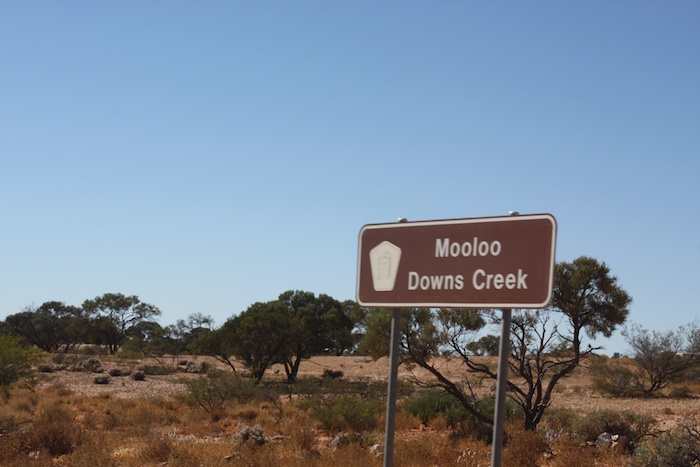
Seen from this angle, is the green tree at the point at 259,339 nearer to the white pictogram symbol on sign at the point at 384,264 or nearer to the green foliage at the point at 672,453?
the green foliage at the point at 672,453

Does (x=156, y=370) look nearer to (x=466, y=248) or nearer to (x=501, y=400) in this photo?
(x=466, y=248)

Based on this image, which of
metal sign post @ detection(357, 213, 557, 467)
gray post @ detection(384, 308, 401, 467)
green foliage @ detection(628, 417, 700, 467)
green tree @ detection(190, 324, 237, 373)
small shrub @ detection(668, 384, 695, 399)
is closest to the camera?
metal sign post @ detection(357, 213, 557, 467)

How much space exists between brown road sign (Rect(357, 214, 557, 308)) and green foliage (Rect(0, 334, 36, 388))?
73.4 feet

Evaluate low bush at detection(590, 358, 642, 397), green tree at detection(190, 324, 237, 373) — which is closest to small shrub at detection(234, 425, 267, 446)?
low bush at detection(590, 358, 642, 397)

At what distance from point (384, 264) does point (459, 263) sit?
0.71 metres

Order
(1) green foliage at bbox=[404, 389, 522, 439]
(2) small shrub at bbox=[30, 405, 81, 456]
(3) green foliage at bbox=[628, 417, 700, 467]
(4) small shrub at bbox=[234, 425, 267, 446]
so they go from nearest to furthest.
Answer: (3) green foliage at bbox=[628, 417, 700, 467]
(2) small shrub at bbox=[30, 405, 81, 456]
(4) small shrub at bbox=[234, 425, 267, 446]
(1) green foliage at bbox=[404, 389, 522, 439]

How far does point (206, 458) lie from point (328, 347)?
1423 inches

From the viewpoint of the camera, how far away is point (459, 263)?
473 centimetres

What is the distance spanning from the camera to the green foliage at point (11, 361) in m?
23.6

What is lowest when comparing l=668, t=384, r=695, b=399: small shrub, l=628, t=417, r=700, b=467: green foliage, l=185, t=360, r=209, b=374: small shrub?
l=185, t=360, r=209, b=374: small shrub

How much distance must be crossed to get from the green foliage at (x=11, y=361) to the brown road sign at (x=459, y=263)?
881 inches

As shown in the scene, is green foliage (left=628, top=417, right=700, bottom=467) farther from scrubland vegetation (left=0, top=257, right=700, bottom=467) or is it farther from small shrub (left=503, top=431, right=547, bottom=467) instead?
small shrub (left=503, top=431, right=547, bottom=467)

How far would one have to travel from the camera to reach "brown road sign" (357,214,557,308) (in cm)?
425

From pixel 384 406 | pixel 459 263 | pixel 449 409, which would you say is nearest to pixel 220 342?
pixel 384 406
